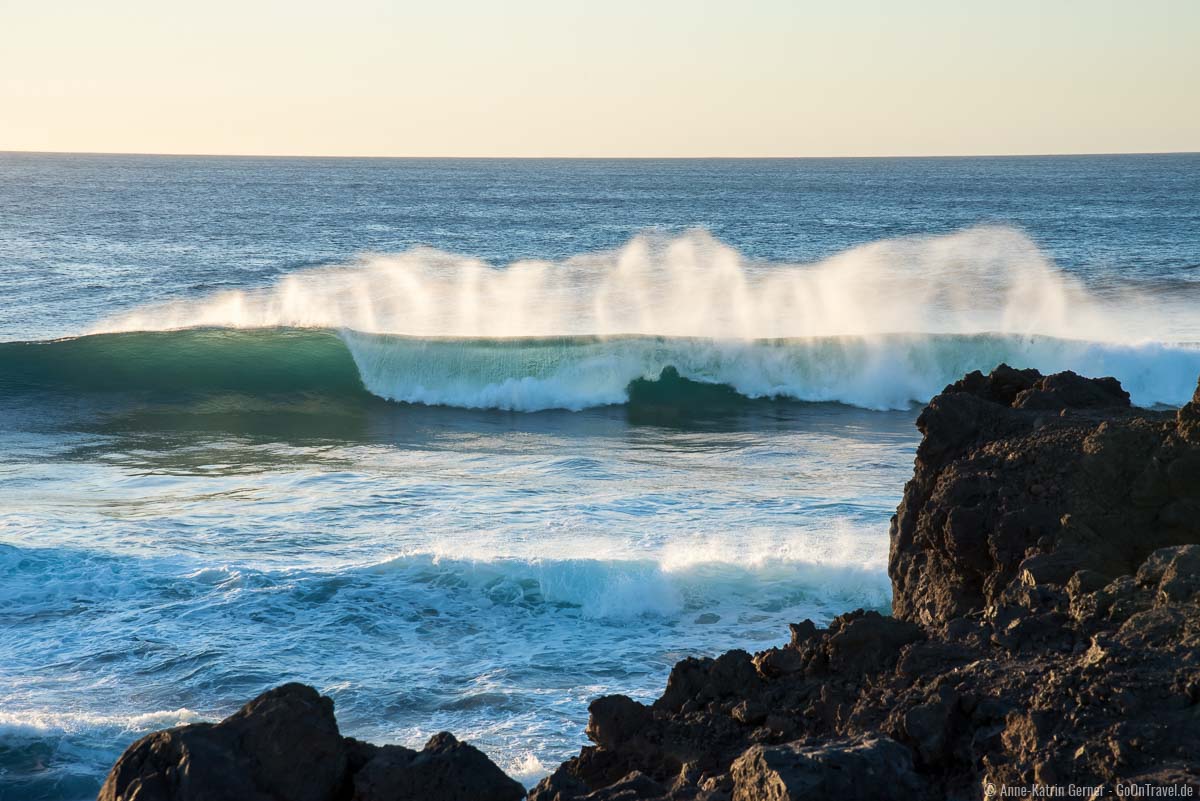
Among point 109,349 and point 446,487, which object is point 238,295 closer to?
point 109,349

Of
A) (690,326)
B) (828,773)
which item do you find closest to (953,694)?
(828,773)

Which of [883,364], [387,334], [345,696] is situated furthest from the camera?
[387,334]

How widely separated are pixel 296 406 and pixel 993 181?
342 feet

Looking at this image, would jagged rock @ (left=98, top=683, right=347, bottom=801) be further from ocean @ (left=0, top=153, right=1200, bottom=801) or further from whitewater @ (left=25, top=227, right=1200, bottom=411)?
whitewater @ (left=25, top=227, right=1200, bottom=411)

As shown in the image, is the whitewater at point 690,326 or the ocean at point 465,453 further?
the whitewater at point 690,326

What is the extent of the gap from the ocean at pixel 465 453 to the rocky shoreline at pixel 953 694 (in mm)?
2196

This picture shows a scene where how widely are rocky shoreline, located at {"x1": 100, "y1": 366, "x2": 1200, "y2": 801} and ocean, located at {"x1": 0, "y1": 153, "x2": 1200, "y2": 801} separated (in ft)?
7.20

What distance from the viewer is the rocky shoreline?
3574mm

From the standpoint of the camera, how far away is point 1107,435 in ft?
18.1

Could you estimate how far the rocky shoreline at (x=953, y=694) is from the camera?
3574 millimetres

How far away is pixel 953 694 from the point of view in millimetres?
3980

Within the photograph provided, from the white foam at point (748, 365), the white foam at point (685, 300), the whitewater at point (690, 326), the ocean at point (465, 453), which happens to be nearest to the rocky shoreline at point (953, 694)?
the ocean at point (465, 453)

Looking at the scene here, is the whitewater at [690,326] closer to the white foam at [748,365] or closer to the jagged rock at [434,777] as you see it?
the white foam at [748,365]

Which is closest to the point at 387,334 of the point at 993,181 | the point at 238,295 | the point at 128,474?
the point at 128,474
